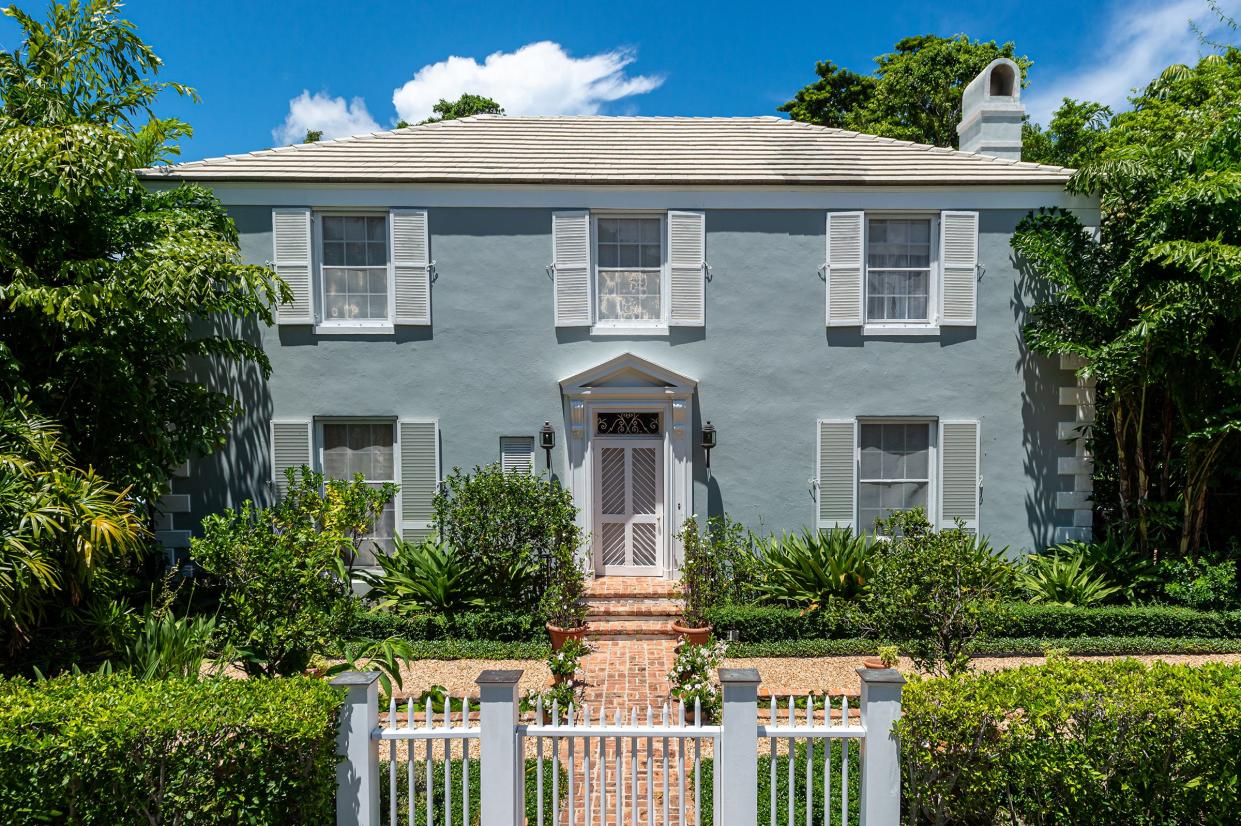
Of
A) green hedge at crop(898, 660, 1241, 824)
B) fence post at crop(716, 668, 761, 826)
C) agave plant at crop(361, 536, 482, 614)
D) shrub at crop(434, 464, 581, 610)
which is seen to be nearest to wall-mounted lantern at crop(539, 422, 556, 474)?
shrub at crop(434, 464, 581, 610)

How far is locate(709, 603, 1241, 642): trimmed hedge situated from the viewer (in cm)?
854

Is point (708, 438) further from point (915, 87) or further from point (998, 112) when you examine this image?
point (915, 87)

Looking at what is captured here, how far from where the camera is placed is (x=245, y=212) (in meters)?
9.81

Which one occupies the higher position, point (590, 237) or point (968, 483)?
point (590, 237)

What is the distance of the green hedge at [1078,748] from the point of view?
4137 mm

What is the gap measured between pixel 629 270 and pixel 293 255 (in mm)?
4639

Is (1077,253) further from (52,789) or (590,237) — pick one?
(52,789)

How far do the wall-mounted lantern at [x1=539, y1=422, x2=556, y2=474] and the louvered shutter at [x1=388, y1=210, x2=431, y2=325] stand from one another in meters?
2.22

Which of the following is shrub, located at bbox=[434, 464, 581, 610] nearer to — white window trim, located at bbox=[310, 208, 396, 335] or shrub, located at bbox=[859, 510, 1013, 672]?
white window trim, located at bbox=[310, 208, 396, 335]

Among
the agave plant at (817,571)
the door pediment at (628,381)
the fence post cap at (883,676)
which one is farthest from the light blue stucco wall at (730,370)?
the fence post cap at (883,676)

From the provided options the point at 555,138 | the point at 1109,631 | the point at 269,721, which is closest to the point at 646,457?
the point at 555,138

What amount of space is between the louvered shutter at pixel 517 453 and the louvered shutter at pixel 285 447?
8.88ft

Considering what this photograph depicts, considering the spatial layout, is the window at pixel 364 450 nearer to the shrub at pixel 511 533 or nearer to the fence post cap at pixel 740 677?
the shrub at pixel 511 533

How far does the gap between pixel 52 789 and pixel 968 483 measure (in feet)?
33.5
